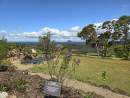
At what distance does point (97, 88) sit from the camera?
11445 mm

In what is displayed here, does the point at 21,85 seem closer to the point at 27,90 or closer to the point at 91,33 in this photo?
the point at 27,90

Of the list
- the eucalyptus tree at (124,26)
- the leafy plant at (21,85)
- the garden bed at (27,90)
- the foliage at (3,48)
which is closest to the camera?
the garden bed at (27,90)

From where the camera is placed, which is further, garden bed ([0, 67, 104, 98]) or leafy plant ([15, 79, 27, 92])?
leafy plant ([15, 79, 27, 92])

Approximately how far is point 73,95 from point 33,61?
1096 cm

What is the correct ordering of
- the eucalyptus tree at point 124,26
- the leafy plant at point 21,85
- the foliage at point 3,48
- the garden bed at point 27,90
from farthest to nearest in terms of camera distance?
1. the eucalyptus tree at point 124,26
2. the foliage at point 3,48
3. the leafy plant at point 21,85
4. the garden bed at point 27,90

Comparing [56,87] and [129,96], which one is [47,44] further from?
[129,96]

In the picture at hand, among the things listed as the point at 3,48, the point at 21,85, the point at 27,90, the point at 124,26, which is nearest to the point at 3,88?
the point at 21,85

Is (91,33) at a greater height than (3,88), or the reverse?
(91,33)

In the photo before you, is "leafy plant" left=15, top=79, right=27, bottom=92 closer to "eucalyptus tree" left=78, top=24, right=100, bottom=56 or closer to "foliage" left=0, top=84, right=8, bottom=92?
"foliage" left=0, top=84, right=8, bottom=92

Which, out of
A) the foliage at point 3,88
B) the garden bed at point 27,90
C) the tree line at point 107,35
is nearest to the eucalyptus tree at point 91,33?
the tree line at point 107,35

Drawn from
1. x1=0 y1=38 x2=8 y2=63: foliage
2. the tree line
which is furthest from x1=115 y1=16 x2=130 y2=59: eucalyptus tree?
x1=0 y1=38 x2=8 y2=63: foliage

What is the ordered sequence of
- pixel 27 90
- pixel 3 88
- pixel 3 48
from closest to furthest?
pixel 3 88 → pixel 27 90 → pixel 3 48

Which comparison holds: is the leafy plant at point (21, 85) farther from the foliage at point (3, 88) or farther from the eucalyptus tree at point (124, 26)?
the eucalyptus tree at point (124, 26)

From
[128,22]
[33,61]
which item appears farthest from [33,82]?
[128,22]
